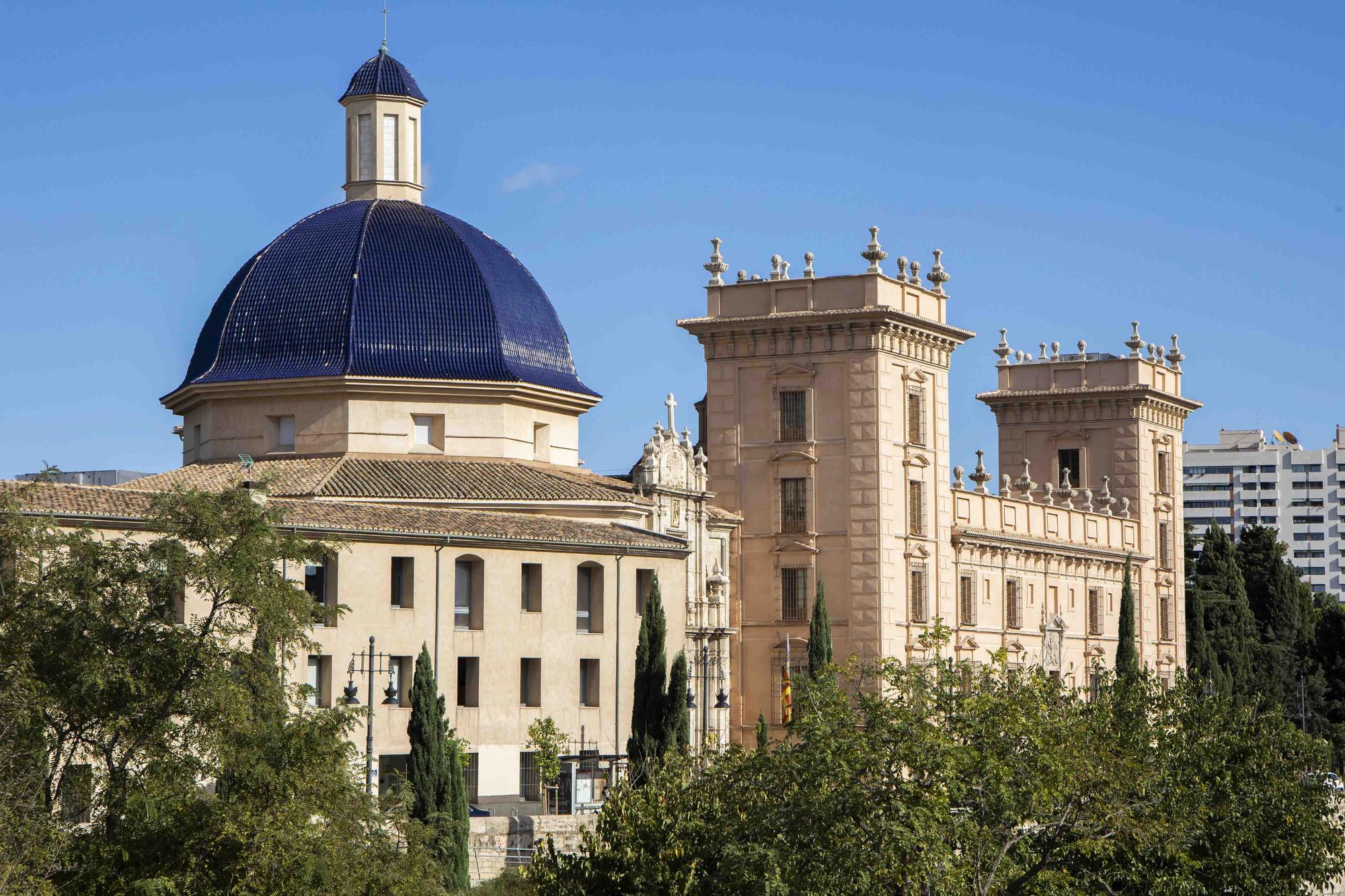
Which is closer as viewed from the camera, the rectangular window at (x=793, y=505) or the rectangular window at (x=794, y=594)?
the rectangular window at (x=794, y=594)

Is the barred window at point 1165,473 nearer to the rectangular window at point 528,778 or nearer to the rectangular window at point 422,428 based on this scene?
the rectangular window at point 422,428

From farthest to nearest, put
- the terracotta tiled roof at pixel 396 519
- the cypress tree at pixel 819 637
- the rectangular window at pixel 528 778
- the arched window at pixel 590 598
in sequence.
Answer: the cypress tree at pixel 819 637 → the arched window at pixel 590 598 → the rectangular window at pixel 528 778 → the terracotta tiled roof at pixel 396 519

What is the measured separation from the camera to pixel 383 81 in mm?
62875

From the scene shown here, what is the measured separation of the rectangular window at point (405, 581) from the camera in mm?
46969

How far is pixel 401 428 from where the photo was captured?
57.5 m

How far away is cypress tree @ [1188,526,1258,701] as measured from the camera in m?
85.8

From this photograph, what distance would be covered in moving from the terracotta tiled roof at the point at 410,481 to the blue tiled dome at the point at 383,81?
11.6m

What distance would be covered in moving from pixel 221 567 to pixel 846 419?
115 feet

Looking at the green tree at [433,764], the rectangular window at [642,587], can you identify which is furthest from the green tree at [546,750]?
the green tree at [433,764]

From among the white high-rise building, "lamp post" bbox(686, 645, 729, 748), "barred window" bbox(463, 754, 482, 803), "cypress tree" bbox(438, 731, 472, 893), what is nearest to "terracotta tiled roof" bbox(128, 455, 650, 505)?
"lamp post" bbox(686, 645, 729, 748)

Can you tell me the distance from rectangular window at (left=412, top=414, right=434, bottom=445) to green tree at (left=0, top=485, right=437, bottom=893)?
27.5 m

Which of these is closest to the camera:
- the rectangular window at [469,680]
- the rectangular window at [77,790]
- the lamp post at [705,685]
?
the rectangular window at [77,790]

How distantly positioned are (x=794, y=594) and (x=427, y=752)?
24.1 m

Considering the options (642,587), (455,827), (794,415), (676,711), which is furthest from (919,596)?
(455,827)
